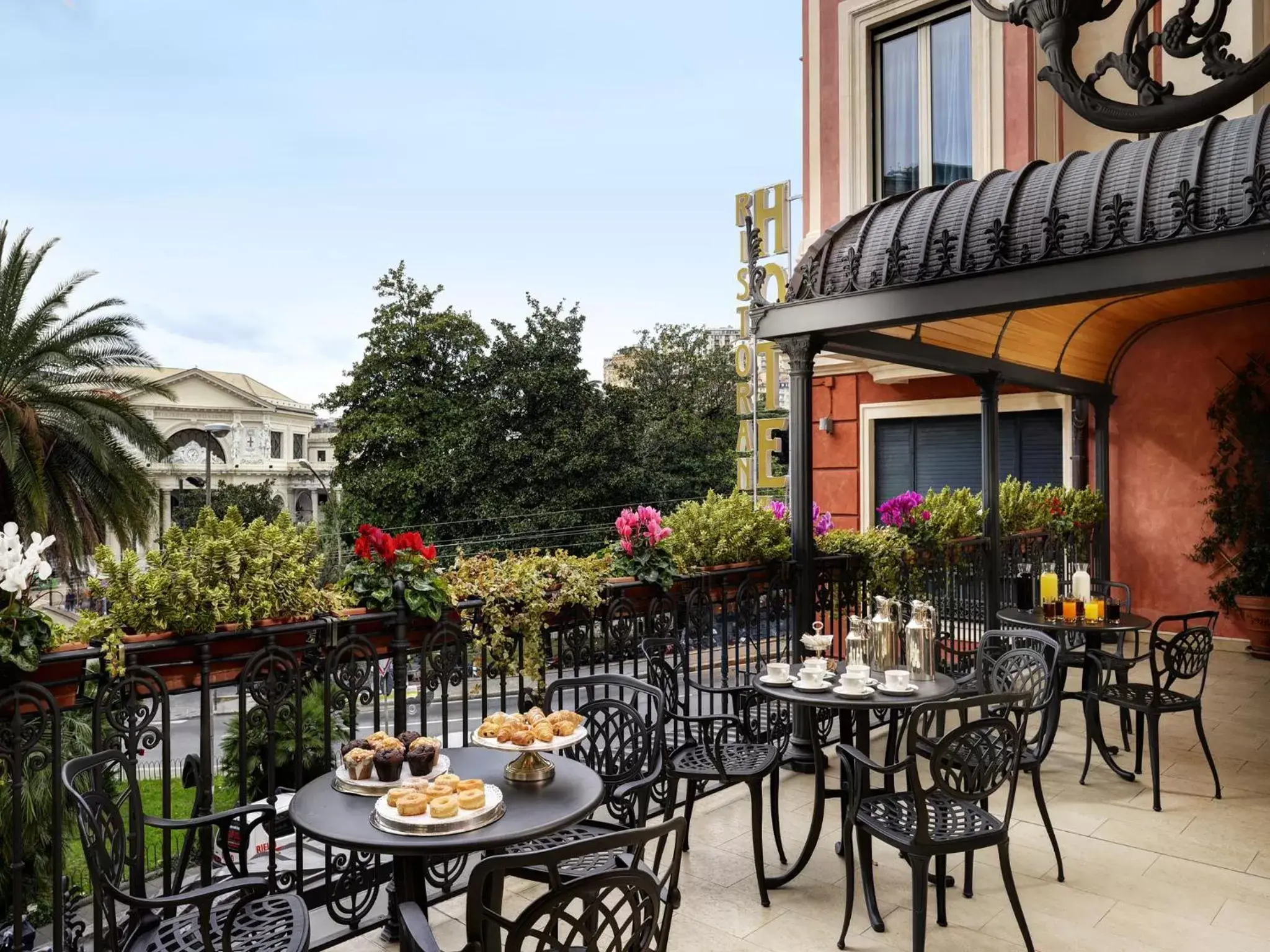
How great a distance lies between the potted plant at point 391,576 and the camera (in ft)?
10.6

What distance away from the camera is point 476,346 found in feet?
94.7

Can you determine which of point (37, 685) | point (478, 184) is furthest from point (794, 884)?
point (478, 184)

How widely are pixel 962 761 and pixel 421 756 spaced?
175 cm

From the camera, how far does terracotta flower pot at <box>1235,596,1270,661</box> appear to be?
26.1 feet

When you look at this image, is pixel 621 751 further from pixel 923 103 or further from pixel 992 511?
pixel 923 103

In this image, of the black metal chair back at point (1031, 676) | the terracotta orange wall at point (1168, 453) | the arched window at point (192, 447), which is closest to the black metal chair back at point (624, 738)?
the black metal chair back at point (1031, 676)

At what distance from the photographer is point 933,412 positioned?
417 inches

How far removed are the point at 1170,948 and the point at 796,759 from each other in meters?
2.12

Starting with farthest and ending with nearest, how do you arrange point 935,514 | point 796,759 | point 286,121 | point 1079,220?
1. point 286,121
2. point 935,514
3. point 796,759
4. point 1079,220

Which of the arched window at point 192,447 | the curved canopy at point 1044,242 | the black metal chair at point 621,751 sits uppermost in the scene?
the arched window at point 192,447

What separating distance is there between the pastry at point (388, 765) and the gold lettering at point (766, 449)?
10737mm

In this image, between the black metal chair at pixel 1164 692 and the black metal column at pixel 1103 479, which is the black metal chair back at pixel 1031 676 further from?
the black metal column at pixel 1103 479

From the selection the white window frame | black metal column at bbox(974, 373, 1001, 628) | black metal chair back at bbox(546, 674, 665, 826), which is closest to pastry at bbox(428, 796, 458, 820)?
black metal chair back at bbox(546, 674, 665, 826)

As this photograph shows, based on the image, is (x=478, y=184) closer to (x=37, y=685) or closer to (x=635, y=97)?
(x=635, y=97)
